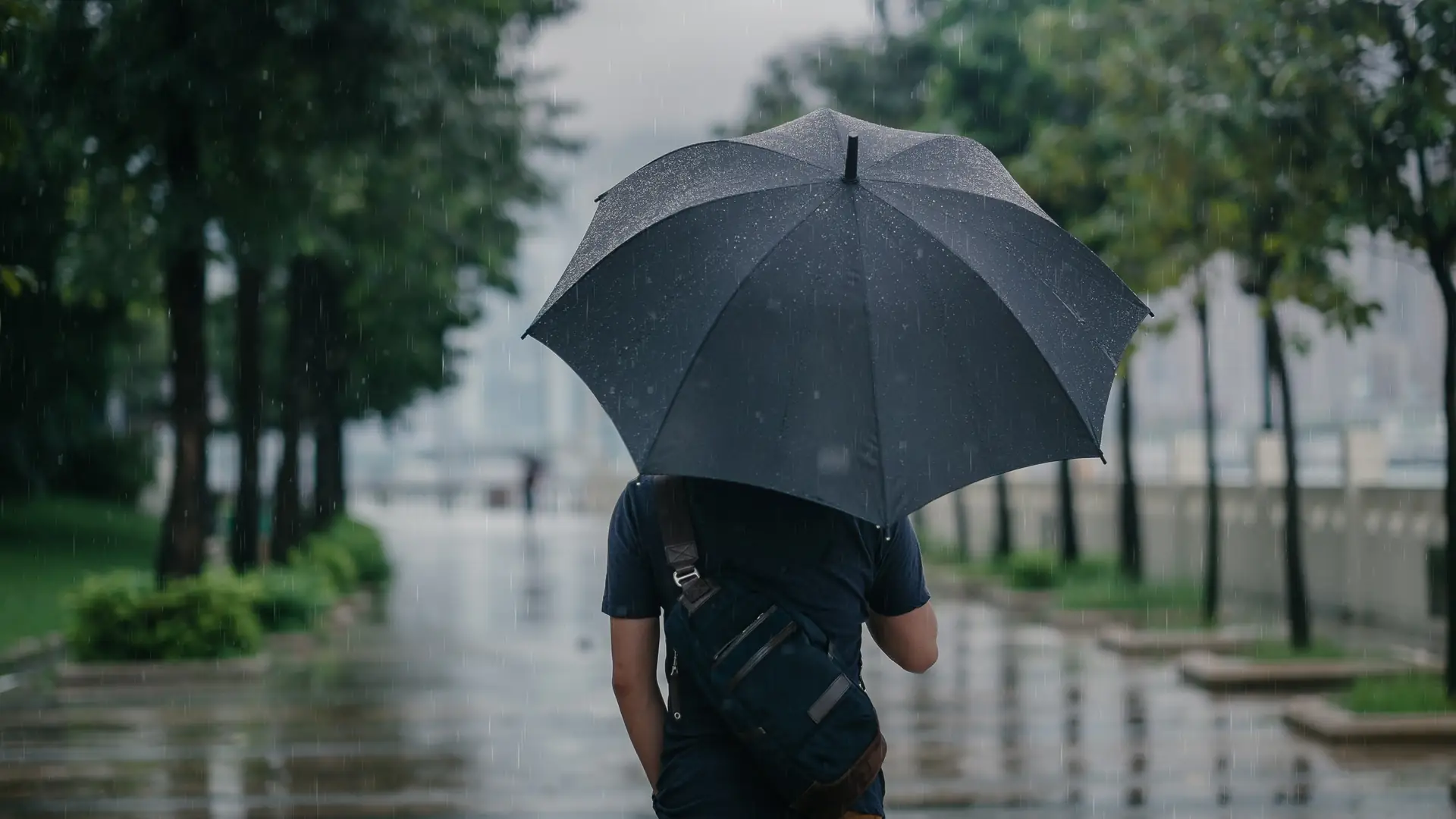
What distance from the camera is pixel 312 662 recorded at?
50.7 feet

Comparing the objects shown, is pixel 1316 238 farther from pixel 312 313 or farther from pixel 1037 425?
pixel 312 313

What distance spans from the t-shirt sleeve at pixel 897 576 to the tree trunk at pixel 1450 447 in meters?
7.85

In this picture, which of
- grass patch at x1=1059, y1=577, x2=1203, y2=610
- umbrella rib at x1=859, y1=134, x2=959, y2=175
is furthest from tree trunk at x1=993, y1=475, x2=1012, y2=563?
umbrella rib at x1=859, y1=134, x2=959, y2=175

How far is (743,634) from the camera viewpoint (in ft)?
10.3

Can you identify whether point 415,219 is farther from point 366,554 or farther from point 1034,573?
point 1034,573

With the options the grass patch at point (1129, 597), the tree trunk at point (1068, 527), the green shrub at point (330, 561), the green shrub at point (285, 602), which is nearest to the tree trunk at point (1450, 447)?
the grass patch at point (1129, 597)

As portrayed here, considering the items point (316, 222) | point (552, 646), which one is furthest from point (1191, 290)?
point (316, 222)

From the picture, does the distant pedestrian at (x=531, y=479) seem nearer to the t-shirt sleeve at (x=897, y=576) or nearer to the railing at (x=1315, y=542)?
the railing at (x=1315, y=542)

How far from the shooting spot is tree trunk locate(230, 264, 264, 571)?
19.1m

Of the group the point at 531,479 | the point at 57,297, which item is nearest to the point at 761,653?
the point at 57,297

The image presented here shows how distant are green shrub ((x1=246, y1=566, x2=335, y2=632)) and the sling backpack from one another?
1394 cm

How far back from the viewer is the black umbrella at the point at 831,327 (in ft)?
10.9

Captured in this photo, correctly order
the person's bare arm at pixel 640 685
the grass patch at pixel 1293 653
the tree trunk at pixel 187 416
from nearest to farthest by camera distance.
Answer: the person's bare arm at pixel 640 685, the grass patch at pixel 1293 653, the tree trunk at pixel 187 416

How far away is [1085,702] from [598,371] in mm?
9218
